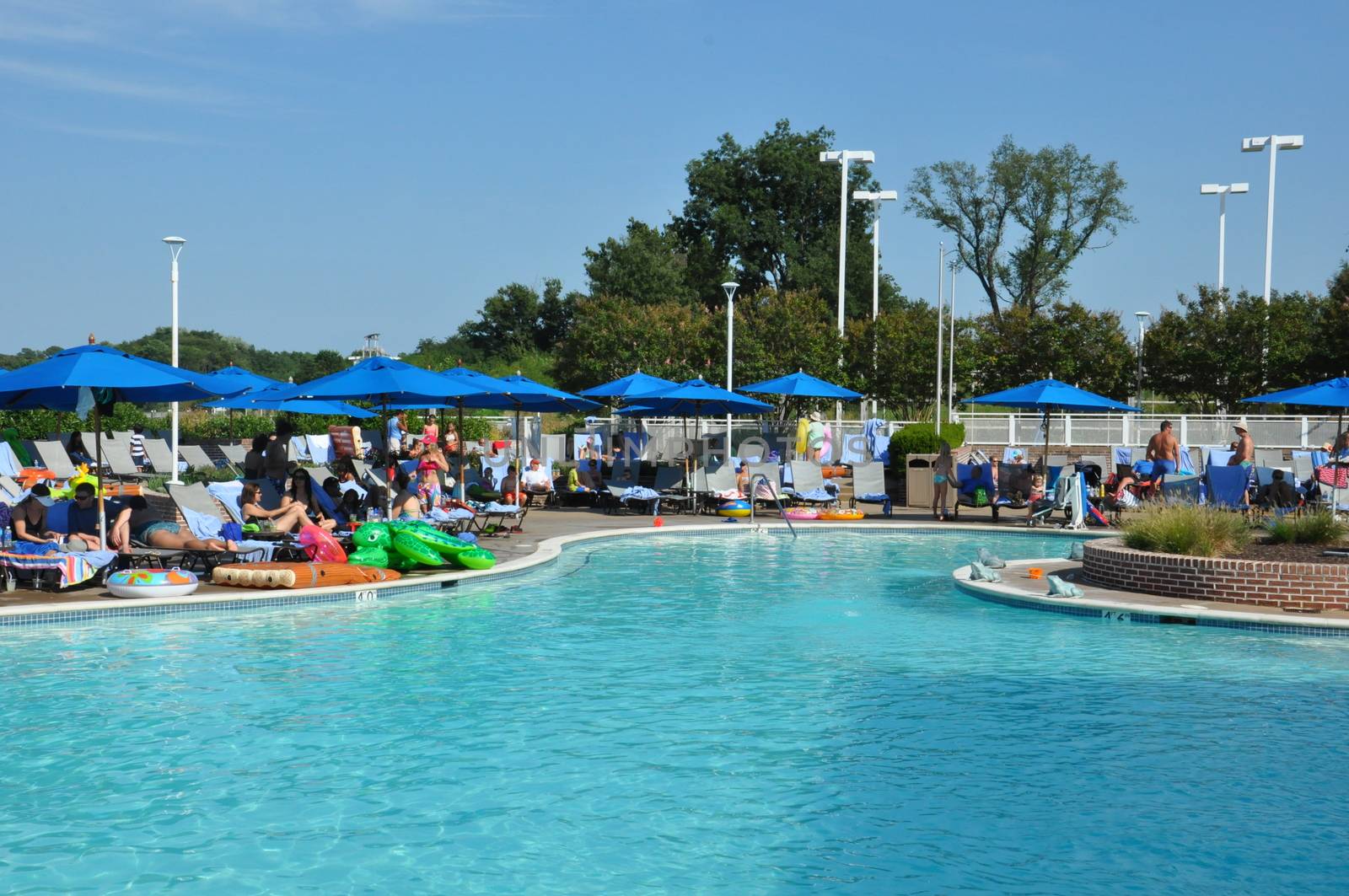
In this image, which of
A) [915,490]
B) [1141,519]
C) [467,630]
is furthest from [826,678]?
[915,490]

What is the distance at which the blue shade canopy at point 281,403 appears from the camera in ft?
62.8

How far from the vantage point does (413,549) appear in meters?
12.3

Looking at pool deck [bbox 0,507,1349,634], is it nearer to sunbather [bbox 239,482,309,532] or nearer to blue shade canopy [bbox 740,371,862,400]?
sunbather [bbox 239,482,309,532]

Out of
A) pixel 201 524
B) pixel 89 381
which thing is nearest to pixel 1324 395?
pixel 201 524

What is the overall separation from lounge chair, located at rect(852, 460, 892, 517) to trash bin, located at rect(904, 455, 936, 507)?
3.11ft

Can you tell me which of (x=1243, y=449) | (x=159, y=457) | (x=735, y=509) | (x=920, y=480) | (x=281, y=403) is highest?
(x=281, y=403)

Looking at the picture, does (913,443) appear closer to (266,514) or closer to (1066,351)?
(1066,351)

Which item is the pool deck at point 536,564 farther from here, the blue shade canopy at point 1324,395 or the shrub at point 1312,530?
the blue shade canopy at point 1324,395

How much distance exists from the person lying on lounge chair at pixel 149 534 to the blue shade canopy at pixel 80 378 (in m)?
1.22

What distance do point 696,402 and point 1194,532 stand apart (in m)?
11.5

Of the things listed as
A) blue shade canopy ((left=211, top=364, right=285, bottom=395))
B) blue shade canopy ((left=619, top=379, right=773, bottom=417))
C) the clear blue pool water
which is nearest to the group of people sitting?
the clear blue pool water

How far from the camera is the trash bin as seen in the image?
21.4m

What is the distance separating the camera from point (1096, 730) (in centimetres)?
734

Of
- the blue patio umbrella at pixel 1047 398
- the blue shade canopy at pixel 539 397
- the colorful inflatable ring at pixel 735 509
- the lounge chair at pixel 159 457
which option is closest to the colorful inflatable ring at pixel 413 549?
the blue shade canopy at pixel 539 397
